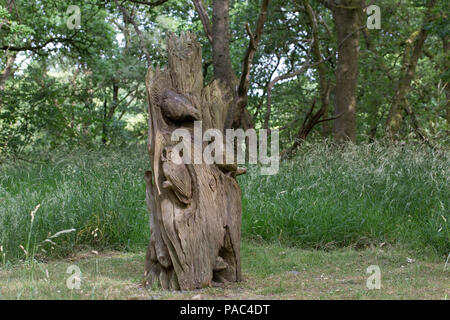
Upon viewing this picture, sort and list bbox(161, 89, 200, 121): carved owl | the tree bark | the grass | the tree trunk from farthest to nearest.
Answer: the tree bark → the tree trunk → bbox(161, 89, 200, 121): carved owl → the grass

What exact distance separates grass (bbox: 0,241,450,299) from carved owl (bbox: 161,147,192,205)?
0.80 metres

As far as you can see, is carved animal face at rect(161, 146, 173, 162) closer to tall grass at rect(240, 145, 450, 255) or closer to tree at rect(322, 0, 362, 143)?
tall grass at rect(240, 145, 450, 255)

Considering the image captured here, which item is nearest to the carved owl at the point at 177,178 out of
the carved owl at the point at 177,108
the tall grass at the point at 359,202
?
the carved owl at the point at 177,108

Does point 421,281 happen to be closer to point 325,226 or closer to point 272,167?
point 325,226

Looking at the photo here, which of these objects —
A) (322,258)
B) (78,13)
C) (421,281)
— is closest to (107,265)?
(322,258)

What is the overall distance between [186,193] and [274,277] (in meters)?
1.42

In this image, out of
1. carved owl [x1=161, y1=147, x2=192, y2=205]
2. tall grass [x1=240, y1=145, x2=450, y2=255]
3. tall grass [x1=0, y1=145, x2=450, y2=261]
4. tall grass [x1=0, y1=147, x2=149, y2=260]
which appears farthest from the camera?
tall grass [x1=240, y1=145, x2=450, y2=255]

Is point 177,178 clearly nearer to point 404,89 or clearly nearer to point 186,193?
point 186,193

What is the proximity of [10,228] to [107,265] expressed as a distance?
4.61 ft

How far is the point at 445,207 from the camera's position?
6.71m

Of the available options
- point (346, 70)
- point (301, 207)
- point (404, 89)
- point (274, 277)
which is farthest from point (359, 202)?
point (404, 89)

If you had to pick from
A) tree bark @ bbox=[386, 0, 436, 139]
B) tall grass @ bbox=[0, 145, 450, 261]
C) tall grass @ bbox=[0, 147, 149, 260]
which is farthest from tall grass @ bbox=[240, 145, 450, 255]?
tree bark @ bbox=[386, 0, 436, 139]

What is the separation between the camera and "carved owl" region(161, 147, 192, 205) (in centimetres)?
429

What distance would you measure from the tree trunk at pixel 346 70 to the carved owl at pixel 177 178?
26.0 ft
